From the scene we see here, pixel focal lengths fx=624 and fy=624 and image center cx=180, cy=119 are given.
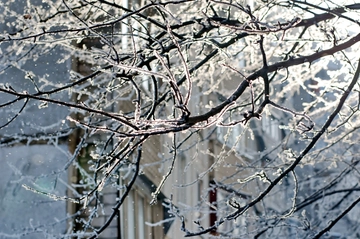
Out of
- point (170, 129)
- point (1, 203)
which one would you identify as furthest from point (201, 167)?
point (170, 129)

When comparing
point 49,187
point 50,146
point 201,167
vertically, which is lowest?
point 49,187

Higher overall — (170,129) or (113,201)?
(113,201)

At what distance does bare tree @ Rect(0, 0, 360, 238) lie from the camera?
10.9ft

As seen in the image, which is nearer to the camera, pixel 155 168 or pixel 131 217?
pixel 155 168

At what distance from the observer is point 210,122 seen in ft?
8.73

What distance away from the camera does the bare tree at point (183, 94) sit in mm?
3311

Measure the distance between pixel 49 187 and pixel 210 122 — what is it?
5508 millimetres

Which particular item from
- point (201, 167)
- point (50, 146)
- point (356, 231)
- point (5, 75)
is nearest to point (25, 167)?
point (50, 146)

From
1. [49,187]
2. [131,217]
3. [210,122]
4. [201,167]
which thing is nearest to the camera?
[210,122]

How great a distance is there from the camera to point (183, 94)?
736 centimetres

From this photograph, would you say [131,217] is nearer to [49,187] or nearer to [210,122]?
[49,187]

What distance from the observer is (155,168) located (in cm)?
816

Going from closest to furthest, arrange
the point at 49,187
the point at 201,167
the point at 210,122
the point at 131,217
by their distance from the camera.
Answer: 1. the point at 210,122
2. the point at 49,187
3. the point at 131,217
4. the point at 201,167

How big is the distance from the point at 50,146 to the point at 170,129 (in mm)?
5556
